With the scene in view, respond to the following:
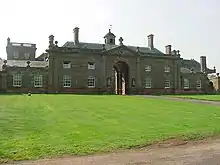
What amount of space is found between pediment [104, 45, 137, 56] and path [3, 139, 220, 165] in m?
50.1

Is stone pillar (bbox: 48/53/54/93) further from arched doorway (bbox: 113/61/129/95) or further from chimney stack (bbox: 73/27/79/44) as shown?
arched doorway (bbox: 113/61/129/95)

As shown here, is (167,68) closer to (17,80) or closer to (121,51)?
(121,51)

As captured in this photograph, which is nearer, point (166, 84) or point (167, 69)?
point (166, 84)

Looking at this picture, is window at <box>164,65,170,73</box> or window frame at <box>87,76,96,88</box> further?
window at <box>164,65,170,73</box>

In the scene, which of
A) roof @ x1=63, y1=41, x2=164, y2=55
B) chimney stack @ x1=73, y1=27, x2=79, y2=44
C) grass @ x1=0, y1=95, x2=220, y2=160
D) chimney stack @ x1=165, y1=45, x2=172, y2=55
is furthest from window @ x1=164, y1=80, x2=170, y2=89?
grass @ x1=0, y1=95, x2=220, y2=160

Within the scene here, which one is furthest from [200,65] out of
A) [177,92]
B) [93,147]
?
[93,147]

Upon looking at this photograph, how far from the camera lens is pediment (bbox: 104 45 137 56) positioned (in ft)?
195

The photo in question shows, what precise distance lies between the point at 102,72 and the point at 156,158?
5077cm

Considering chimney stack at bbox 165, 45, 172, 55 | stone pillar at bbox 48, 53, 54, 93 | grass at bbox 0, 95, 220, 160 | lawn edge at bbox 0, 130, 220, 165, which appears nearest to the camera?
lawn edge at bbox 0, 130, 220, 165

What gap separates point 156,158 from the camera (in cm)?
845

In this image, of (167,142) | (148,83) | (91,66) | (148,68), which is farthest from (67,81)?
(167,142)

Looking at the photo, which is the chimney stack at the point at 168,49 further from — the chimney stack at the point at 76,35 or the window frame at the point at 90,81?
the chimney stack at the point at 76,35

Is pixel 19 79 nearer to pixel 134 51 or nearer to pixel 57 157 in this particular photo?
pixel 134 51

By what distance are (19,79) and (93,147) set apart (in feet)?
152
